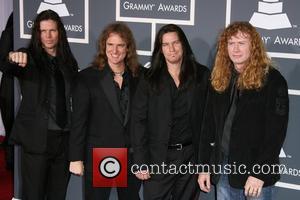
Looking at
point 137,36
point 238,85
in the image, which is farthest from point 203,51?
point 238,85

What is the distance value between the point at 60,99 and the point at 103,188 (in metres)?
0.61

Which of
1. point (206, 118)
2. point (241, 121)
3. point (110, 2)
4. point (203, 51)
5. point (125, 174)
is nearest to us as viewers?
point (241, 121)

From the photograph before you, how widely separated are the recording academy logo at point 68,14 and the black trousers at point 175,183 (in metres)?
1.24

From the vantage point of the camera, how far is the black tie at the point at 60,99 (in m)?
2.92

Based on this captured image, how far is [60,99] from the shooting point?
2.93 meters

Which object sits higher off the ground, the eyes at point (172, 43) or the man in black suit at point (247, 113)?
the eyes at point (172, 43)

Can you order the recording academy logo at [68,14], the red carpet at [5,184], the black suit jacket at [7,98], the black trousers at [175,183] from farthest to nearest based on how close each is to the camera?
1. the red carpet at [5,184]
2. the black suit jacket at [7,98]
3. the recording academy logo at [68,14]
4. the black trousers at [175,183]

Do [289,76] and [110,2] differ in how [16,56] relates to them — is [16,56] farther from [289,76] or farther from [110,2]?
[289,76]

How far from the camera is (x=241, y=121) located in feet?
7.84

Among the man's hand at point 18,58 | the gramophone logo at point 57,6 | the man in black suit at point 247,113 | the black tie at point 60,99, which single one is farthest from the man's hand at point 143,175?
the gramophone logo at point 57,6

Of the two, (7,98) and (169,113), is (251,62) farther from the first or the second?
(7,98)

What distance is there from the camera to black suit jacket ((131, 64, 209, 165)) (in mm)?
2680

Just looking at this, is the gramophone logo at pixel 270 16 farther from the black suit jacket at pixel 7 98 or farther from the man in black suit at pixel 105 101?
the black suit jacket at pixel 7 98

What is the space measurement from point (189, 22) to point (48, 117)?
1099 millimetres
